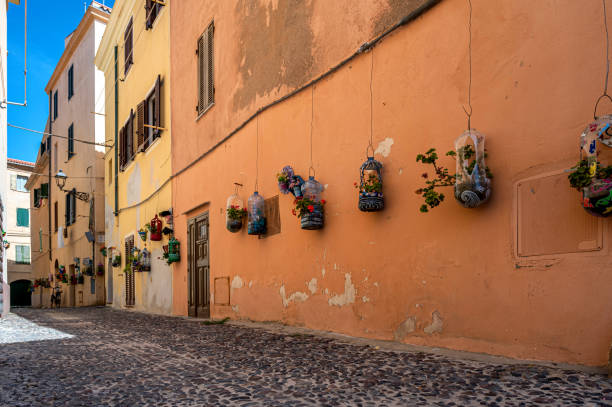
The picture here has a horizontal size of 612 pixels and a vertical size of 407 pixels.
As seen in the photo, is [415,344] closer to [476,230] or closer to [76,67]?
[476,230]

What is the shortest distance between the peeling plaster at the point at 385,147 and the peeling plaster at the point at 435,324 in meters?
1.58

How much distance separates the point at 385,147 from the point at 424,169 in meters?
0.62

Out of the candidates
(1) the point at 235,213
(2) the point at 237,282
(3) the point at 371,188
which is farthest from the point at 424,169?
(2) the point at 237,282

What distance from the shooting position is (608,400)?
2545mm

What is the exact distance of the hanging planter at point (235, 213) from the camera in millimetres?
7551

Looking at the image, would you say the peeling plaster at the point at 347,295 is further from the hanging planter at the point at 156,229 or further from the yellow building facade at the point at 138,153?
the hanging planter at the point at 156,229

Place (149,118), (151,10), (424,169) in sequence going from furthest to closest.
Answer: (149,118) → (151,10) → (424,169)

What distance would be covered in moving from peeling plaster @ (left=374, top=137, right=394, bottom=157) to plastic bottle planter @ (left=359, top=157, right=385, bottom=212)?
120mm

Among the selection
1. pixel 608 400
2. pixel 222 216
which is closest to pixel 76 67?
pixel 222 216

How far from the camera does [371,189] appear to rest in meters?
4.82

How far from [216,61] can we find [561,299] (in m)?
7.39

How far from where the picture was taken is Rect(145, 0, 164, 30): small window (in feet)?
40.4

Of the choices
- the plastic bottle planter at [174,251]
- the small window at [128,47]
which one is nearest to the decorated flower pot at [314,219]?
the plastic bottle planter at [174,251]

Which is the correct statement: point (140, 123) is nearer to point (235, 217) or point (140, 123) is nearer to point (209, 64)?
point (209, 64)
